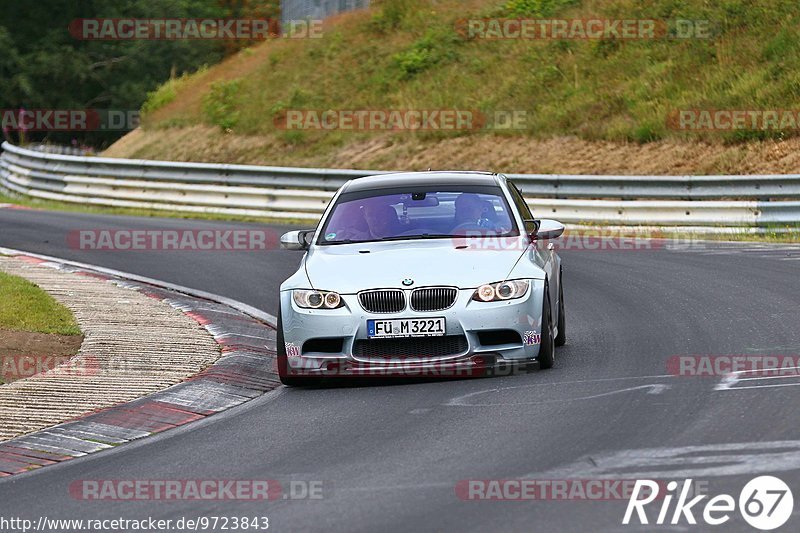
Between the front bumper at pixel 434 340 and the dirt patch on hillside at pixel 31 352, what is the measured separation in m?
2.26

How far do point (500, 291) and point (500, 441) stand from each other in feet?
7.74

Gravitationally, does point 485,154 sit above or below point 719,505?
above

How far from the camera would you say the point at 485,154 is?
31.8 m

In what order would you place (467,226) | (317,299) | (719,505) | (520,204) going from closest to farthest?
1. (719,505)
2. (317,299)
3. (467,226)
4. (520,204)

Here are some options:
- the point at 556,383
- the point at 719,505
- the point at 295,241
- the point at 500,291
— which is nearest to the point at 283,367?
the point at 295,241

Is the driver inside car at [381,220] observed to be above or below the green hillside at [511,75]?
below

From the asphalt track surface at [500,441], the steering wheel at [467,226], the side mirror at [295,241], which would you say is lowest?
the asphalt track surface at [500,441]

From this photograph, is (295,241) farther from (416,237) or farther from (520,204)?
(520,204)

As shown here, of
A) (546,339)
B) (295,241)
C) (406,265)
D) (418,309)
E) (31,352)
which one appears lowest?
(31,352)

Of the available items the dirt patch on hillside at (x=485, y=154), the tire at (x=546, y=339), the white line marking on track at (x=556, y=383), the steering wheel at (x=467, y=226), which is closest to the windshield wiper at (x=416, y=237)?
the steering wheel at (x=467, y=226)

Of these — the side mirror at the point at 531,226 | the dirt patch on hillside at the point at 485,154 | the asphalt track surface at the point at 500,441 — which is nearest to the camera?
the asphalt track surface at the point at 500,441

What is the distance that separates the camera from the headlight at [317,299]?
400 inches

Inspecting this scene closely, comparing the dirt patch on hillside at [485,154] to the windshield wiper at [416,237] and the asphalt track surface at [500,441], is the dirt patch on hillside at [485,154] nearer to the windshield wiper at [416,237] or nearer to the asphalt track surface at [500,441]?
the asphalt track surface at [500,441]

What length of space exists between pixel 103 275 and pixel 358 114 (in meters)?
19.4
